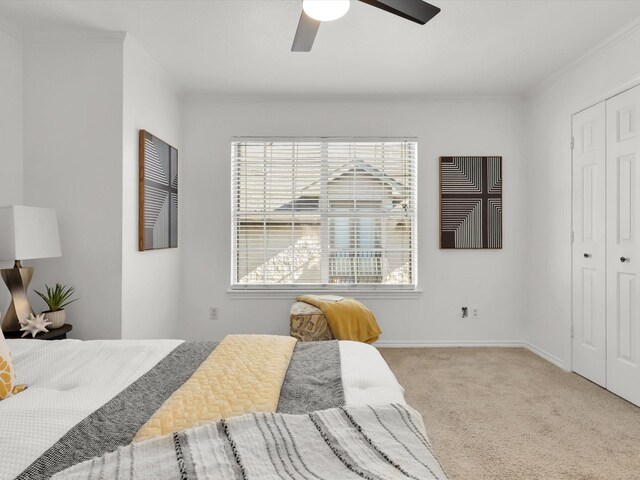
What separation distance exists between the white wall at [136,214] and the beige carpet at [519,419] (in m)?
2.05

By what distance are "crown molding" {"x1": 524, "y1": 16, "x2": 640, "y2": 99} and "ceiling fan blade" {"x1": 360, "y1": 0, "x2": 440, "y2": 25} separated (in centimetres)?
188

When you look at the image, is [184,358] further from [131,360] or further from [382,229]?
[382,229]

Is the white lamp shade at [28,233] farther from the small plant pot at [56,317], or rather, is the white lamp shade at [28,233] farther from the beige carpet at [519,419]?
the beige carpet at [519,419]

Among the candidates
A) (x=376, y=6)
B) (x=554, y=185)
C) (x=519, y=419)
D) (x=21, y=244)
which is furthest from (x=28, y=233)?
(x=554, y=185)

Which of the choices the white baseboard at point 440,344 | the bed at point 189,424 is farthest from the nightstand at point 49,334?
the white baseboard at point 440,344

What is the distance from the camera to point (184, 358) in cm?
182

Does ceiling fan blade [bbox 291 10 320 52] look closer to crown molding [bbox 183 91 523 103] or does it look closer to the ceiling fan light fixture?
the ceiling fan light fixture

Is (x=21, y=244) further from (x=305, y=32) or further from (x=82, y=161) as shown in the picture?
(x=305, y=32)

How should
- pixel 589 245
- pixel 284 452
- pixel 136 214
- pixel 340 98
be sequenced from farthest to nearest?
pixel 340 98
pixel 589 245
pixel 136 214
pixel 284 452

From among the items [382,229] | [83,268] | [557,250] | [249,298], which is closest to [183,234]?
[249,298]

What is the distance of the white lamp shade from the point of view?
2.48 metres

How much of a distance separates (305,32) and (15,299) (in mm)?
2237

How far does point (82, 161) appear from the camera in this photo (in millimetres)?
3137

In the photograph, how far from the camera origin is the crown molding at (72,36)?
122 inches
